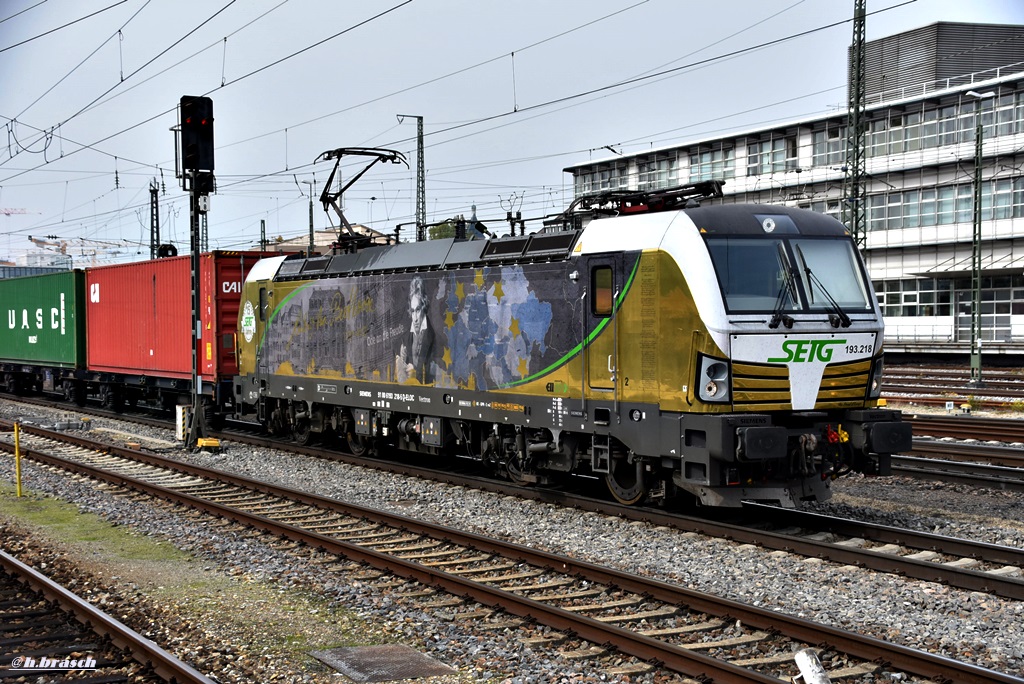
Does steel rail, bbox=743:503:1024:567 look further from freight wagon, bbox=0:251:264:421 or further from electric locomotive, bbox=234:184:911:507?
freight wagon, bbox=0:251:264:421

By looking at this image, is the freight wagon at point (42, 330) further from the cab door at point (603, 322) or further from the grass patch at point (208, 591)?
the cab door at point (603, 322)

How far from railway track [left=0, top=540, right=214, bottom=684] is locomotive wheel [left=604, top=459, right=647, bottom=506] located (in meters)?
6.23

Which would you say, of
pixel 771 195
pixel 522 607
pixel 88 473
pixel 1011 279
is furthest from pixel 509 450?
pixel 771 195

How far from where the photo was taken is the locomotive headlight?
10539 millimetres

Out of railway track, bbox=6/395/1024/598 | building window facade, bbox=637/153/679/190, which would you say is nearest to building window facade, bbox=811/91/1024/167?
building window facade, bbox=637/153/679/190

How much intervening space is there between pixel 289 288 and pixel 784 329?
1100 cm

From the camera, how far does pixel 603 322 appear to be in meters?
11.9

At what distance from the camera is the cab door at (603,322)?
11.7 m

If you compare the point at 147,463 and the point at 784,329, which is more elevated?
the point at 784,329

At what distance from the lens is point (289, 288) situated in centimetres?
1905

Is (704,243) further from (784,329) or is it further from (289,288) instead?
(289,288)

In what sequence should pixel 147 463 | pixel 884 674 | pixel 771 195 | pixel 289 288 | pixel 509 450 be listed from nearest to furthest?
pixel 884 674, pixel 509 450, pixel 147 463, pixel 289 288, pixel 771 195

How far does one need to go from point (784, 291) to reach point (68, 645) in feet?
25.2

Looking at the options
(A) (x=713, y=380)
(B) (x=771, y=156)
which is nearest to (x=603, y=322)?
(A) (x=713, y=380)
